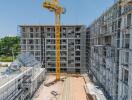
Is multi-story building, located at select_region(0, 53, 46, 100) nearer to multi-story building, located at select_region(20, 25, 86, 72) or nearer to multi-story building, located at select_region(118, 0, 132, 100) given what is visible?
multi-story building, located at select_region(118, 0, 132, 100)

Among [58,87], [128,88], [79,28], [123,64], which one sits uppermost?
[79,28]

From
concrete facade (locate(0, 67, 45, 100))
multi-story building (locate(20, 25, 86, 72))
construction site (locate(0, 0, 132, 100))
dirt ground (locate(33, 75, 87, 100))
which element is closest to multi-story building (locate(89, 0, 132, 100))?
construction site (locate(0, 0, 132, 100))

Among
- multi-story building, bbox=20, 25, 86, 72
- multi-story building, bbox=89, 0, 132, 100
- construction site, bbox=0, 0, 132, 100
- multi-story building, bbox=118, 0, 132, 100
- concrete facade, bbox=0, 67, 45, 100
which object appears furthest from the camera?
multi-story building, bbox=20, 25, 86, 72

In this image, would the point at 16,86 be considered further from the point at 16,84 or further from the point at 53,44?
the point at 53,44

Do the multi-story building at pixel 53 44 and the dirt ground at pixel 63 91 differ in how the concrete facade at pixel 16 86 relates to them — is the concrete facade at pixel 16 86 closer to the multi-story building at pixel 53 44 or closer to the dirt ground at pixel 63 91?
the dirt ground at pixel 63 91

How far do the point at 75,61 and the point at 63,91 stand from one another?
52.7 ft

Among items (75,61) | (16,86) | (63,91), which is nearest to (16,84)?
(16,86)

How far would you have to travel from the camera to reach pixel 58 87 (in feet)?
130

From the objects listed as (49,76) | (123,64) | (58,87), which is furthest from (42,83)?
(123,64)

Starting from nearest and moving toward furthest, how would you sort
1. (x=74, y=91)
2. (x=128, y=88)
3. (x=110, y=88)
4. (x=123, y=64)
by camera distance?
(x=128, y=88) < (x=123, y=64) < (x=110, y=88) < (x=74, y=91)

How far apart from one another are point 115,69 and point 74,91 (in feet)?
41.7

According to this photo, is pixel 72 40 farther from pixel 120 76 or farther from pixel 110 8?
pixel 120 76

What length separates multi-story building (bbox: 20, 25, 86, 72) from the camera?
50906 mm

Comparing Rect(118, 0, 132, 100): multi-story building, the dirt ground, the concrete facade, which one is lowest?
the dirt ground
